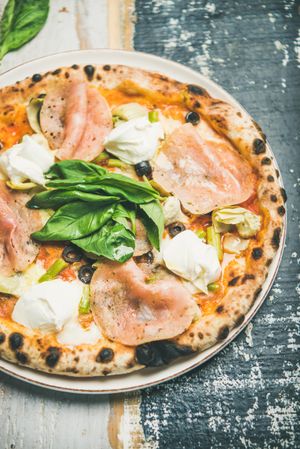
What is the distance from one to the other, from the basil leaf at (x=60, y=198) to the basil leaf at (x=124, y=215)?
5 cm

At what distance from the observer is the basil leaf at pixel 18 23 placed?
3299 millimetres

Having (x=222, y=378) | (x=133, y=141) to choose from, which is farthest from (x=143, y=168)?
(x=222, y=378)

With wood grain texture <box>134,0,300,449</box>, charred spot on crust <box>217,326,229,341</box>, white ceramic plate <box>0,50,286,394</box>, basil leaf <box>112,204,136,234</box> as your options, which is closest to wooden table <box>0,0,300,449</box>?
wood grain texture <box>134,0,300,449</box>

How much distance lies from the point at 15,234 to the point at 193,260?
0.85m

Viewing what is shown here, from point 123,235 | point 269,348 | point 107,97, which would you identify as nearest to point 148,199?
point 123,235

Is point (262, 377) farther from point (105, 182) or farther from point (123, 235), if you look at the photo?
point (105, 182)

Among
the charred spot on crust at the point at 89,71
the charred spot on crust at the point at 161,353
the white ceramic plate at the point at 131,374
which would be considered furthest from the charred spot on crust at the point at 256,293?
the charred spot on crust at the point at 89,71

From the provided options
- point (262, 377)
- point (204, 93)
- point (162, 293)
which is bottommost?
point (262, 377)

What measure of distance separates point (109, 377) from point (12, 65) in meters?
1.93

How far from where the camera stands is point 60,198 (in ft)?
8.75

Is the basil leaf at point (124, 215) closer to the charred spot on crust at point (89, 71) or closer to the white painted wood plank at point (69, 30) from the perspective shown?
the charred spot on crust at point (89, 71)

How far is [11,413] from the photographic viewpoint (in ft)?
8.98

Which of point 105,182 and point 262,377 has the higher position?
point 105,182

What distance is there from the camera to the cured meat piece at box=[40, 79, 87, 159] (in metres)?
2.81
